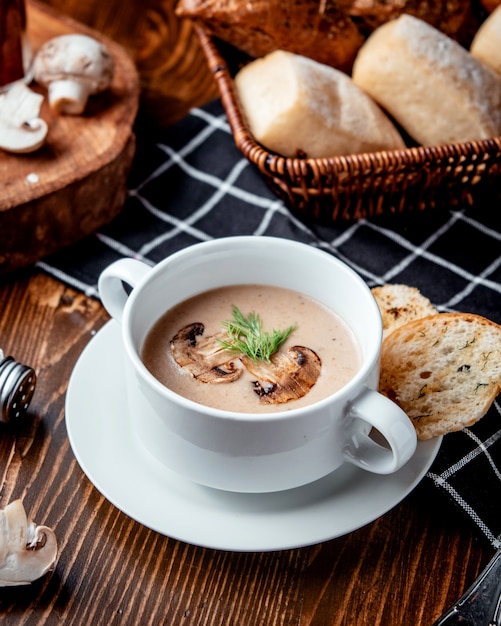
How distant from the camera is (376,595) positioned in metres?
1.14

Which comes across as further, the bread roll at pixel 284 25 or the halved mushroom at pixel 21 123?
the bread roll at pixel 284 25

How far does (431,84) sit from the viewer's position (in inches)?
67.9

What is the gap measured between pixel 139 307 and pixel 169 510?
30 centimetres

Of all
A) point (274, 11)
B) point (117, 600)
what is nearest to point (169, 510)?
point (117, 600)

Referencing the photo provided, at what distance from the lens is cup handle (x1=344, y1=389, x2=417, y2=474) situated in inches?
40.6

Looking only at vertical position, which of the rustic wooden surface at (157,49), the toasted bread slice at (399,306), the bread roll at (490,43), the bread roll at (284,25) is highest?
the bread roll at (490,43)

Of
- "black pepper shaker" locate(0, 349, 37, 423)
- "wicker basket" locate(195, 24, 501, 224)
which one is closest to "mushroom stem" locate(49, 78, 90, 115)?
"wicker basket" locate(195, 24, 501, 224)

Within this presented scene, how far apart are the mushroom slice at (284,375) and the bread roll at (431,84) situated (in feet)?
2.64

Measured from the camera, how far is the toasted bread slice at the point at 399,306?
1.36 metres

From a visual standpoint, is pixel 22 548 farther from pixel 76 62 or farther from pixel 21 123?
pixel 76 62

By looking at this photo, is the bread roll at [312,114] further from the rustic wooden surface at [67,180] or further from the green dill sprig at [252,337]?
the green dill sprig at [252,337]

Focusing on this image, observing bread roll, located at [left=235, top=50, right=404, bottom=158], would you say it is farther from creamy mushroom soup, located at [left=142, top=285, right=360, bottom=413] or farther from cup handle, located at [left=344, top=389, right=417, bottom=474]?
cup handle, located at [left=344, top=389, right=417, bottom=474]

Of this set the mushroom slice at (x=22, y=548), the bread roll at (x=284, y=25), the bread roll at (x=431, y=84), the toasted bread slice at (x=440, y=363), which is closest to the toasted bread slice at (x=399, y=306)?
the toasted bread slice at (x=440, y=363)

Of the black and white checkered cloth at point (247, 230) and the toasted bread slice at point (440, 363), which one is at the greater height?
the toasted bread slice at point (440, 363)
